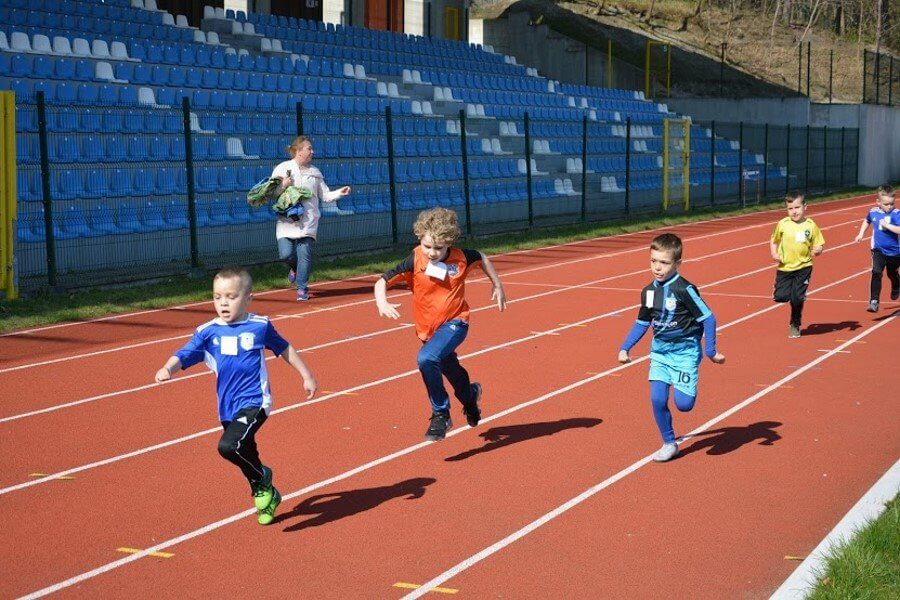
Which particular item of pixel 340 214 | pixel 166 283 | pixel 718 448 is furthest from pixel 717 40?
pixel 718 448

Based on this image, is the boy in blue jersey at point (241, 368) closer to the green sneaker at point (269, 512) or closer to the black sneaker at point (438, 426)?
the green sneaker at point (269, 512)

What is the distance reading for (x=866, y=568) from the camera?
5.54m

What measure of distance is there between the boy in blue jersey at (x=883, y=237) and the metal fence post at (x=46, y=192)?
980 centimetres

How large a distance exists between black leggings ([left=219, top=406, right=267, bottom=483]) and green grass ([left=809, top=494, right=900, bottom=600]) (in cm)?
286

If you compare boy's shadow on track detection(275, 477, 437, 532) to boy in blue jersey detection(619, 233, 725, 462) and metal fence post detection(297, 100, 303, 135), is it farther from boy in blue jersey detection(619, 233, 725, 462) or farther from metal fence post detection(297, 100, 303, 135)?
metal fence post detection(297, 100, 303, 135)

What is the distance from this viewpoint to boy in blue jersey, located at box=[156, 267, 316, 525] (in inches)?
251

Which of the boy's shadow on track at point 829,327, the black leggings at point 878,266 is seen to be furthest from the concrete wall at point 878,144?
the boy's shadow on track at point 829,327

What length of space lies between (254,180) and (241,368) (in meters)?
14.3

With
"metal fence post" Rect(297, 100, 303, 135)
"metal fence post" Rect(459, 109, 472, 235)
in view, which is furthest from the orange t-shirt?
"metal fence post" Rect(459, 109, 472, 235)

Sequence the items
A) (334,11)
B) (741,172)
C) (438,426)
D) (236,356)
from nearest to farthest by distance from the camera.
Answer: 1. (236,356)
2. (438,426)
3. (741,172)
4. (334,11)

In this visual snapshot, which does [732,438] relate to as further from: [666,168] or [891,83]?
[891,83]

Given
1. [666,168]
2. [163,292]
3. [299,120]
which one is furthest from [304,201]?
[666,168]

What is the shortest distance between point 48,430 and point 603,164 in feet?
80.8

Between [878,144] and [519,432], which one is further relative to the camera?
[878,144]
